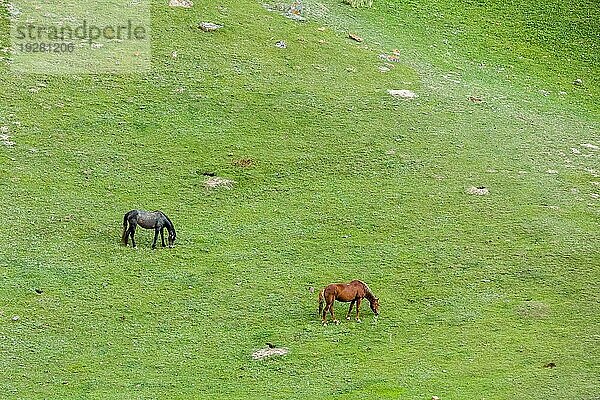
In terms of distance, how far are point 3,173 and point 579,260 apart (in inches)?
384

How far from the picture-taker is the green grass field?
43.9ft

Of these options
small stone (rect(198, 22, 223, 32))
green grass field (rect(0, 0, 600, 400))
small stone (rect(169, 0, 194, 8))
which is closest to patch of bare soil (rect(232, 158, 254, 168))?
green grass field (rect(0, 0, 600, 400))

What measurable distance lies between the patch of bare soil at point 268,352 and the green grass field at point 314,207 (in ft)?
0.42

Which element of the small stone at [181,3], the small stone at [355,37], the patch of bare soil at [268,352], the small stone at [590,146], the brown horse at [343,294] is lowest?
the patch of bare soil at [268,352]

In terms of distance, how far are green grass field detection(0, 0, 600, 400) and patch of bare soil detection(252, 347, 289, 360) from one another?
0.13 m

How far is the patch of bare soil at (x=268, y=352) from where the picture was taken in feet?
44.3

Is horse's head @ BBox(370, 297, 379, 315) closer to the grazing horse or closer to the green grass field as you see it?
the green grass field

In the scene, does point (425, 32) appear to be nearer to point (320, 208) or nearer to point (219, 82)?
point (219, 82)

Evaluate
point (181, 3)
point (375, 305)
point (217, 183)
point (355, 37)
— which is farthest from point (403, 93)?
point (375, 305)

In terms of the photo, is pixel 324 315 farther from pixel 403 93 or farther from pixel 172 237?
pixel 403 93

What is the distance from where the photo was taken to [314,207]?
711 inches

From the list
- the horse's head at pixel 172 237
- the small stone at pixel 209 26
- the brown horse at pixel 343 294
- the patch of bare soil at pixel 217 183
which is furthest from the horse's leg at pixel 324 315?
the small stone at pixel 209 26

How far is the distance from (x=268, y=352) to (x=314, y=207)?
15.9 feet

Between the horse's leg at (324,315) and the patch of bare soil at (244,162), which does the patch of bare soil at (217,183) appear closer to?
the patch of bare soil at (244,162)
